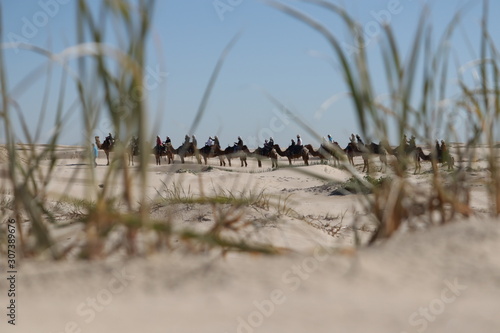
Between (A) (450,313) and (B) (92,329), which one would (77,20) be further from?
(A) (450,313)

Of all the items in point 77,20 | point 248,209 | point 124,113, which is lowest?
point 248,209

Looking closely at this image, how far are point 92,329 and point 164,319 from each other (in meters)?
0.16

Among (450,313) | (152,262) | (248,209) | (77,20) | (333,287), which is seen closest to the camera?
(450,313)

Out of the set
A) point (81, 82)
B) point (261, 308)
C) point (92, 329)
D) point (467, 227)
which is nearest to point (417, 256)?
point (467, 227)

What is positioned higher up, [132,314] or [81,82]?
[81,82]

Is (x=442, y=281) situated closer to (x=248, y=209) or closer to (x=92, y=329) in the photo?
(x=92, y=329)

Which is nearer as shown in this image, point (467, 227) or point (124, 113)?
point (124, 113)

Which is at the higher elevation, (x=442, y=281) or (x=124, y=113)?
(x=124, y=113)

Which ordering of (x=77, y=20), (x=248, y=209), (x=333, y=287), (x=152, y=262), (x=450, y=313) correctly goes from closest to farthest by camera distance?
(x=450, y=313)
(x=333, y=287)
(x=152, y=262)
(x=77, y=20)
(x=248, y=209)

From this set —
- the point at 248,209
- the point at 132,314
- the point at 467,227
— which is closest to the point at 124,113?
the point at 132,314

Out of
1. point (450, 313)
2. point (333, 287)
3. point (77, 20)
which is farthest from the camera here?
point (77, 20)

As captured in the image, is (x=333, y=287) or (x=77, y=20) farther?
(x=77, y=20)

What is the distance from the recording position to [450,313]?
1.37 meters

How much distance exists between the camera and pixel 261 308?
1416 mm
